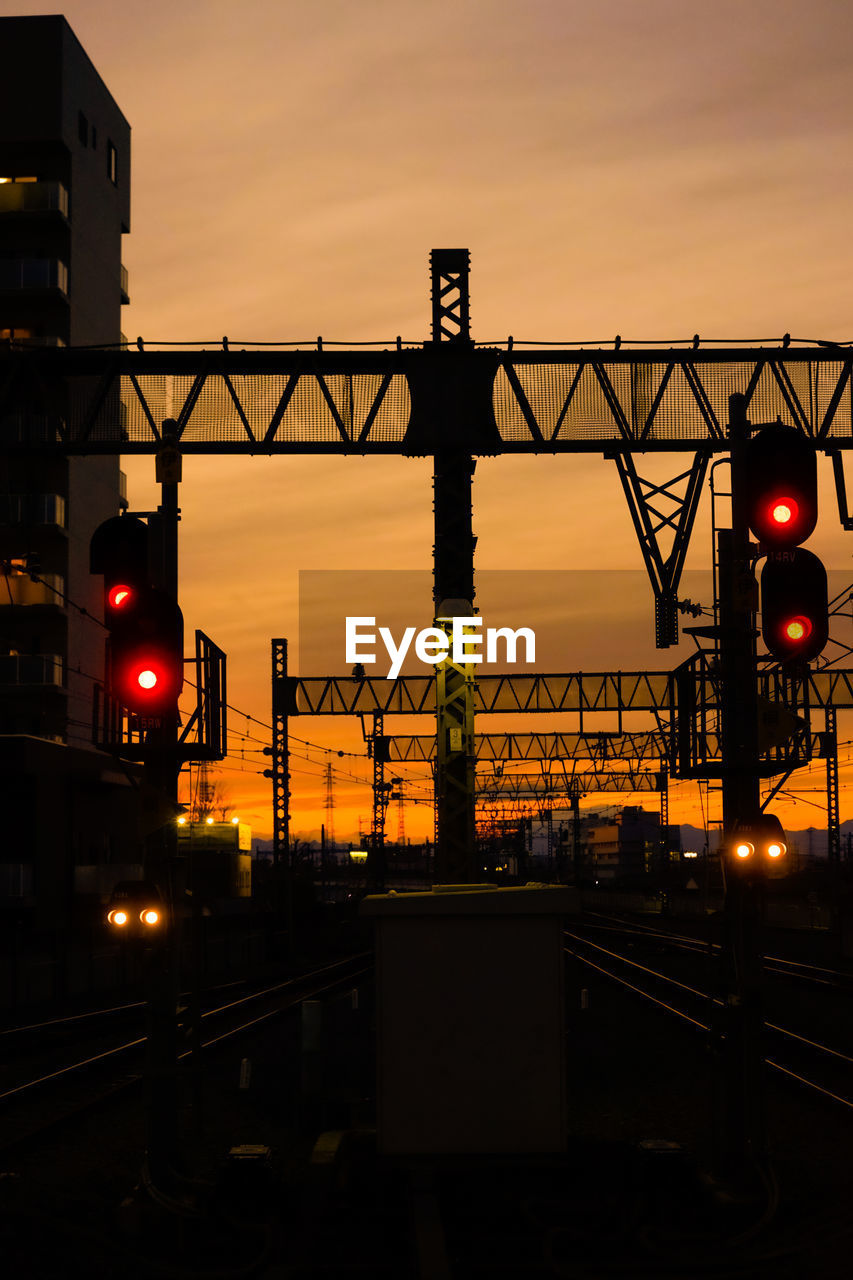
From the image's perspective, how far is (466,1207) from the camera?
1264 centimetres

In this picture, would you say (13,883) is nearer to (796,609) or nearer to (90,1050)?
(90,1050)

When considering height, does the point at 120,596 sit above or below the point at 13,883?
above

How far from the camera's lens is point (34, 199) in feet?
200

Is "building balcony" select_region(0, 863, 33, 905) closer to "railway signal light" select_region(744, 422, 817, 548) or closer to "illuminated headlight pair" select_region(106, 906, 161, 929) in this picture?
"illuminated headlight pair" select_region(106, 906, 161, 929)

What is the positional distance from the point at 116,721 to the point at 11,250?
2107 inches

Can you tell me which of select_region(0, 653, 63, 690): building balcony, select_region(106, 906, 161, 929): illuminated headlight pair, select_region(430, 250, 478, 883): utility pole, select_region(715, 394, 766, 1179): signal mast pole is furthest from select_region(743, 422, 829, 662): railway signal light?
select_region(0, 653, 63, 690): building balcony

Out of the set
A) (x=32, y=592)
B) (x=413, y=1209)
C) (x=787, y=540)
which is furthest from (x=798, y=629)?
(x=32, y=592)

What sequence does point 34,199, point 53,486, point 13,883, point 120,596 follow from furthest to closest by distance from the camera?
point 34,199, point 53,486, point 13,883, point 120,596

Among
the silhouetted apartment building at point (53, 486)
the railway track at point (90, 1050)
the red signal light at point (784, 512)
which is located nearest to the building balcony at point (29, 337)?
the silhouetted apartment building at point (53, 486)

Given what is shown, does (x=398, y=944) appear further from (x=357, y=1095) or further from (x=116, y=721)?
(x=357, y=1095)

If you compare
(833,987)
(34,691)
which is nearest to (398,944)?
(833,987)

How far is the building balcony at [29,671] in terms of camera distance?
56250mm

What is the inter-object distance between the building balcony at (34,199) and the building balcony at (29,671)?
1862 cm

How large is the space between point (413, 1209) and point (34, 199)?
56134 millimetres
